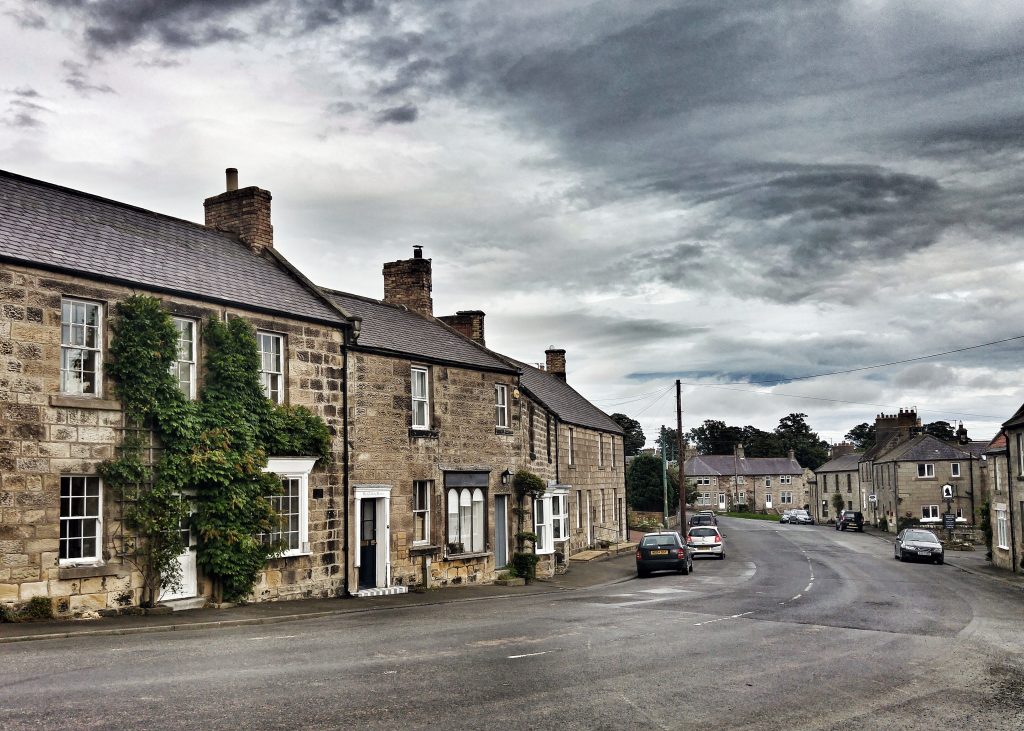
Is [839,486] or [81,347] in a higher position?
[81,347]

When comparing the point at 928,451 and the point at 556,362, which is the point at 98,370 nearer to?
the point at 556,362

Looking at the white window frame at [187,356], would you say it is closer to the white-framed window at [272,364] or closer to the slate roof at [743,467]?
the white-framed window at [272,364]

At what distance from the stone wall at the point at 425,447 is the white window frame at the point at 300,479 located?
5.56 feet

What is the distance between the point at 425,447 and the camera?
26953mm

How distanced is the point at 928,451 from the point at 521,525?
55.1m

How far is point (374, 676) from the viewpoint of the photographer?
38.8 ft

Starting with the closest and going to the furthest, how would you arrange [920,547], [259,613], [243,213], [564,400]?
[259,613]
[243,213]
[920,547]
[564,400]

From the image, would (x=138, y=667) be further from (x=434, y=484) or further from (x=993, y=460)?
(x=993, y=460)

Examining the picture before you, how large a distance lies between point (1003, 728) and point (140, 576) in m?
15.5

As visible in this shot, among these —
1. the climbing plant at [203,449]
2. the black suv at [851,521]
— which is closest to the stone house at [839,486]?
the black suv at [851,521]

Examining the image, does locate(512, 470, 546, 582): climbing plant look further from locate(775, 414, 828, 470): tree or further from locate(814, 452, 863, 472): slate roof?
locate(775, 414, 828, 470): tree

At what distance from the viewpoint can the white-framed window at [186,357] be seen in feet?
66.7

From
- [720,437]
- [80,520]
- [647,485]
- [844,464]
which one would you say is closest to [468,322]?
[80,520]

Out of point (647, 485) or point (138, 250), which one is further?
point (647, 485)
